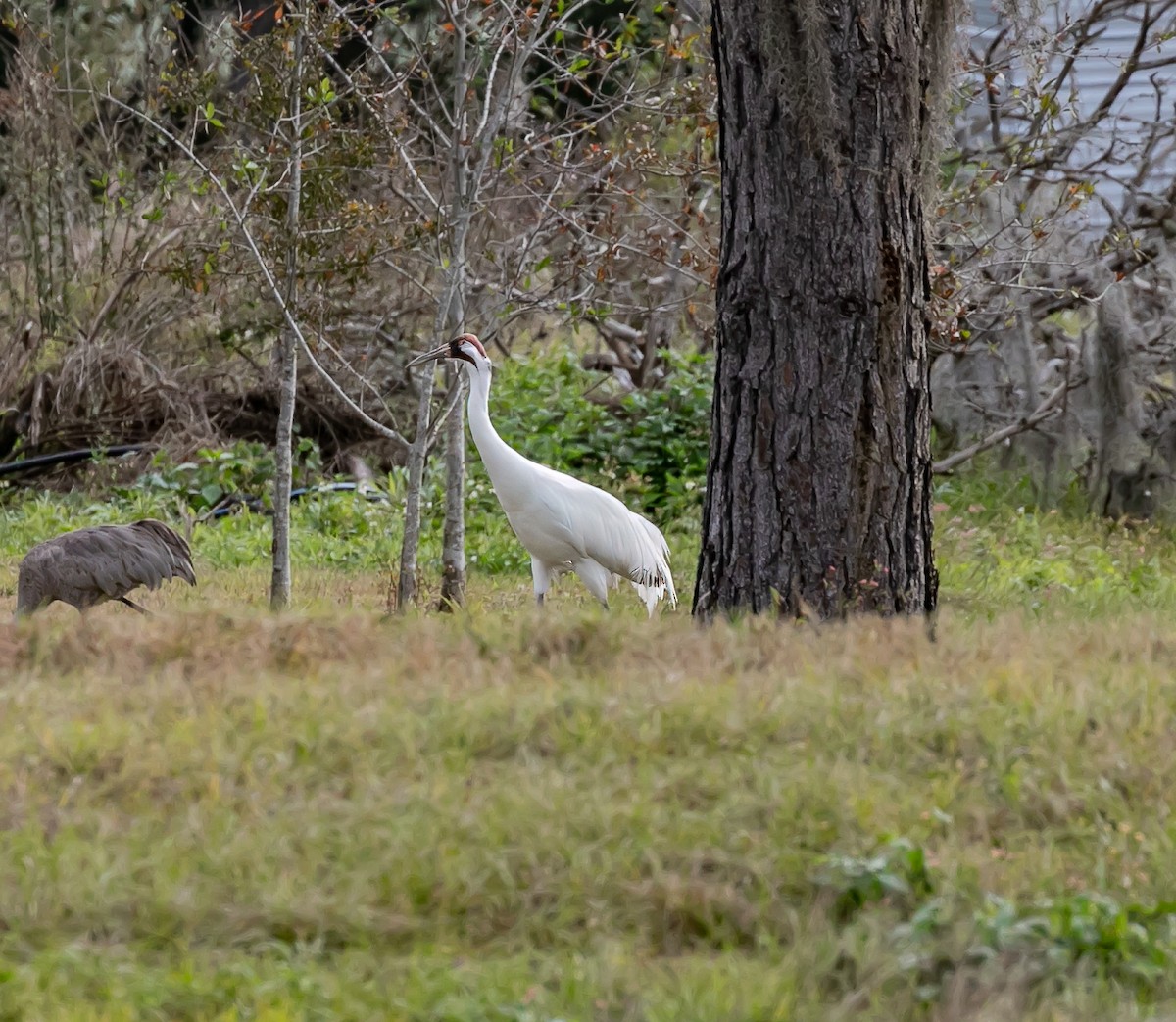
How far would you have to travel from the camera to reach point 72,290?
15.5 meters

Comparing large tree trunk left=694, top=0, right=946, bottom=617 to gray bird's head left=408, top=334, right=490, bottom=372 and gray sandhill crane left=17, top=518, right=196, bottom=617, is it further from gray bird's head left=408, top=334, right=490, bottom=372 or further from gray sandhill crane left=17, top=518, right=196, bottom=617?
gray sandhill crane left=17, top=518, right=196, bottom=617

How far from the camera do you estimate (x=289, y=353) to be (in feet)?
30.1

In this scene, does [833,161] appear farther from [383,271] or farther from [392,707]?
[383,271]

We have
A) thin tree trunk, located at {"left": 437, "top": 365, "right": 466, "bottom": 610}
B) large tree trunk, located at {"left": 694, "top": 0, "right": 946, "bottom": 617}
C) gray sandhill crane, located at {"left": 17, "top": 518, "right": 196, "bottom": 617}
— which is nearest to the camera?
large tree trunk, located at {"left": 694, "top": 0, "right": 946, "bottom": 617}

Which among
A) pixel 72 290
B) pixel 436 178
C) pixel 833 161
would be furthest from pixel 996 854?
pixel 72 290

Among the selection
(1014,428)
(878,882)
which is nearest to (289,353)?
(878,882)

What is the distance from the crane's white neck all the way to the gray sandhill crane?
5.90ft

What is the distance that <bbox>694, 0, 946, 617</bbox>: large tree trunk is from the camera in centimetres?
650

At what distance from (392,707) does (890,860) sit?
1608 millimetres

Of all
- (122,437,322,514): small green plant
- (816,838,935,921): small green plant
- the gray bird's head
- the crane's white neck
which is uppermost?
the gray bird's head

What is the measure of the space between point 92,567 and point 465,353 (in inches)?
90.5

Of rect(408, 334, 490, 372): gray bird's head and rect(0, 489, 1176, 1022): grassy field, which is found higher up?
rect(408, 334, 490, 372): gray bird's head

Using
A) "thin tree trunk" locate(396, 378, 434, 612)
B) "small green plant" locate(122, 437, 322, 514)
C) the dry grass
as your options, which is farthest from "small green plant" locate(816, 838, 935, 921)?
"small green plant" locate(122, 437, 322, 514)

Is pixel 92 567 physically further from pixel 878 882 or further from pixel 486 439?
pixel 878 882
